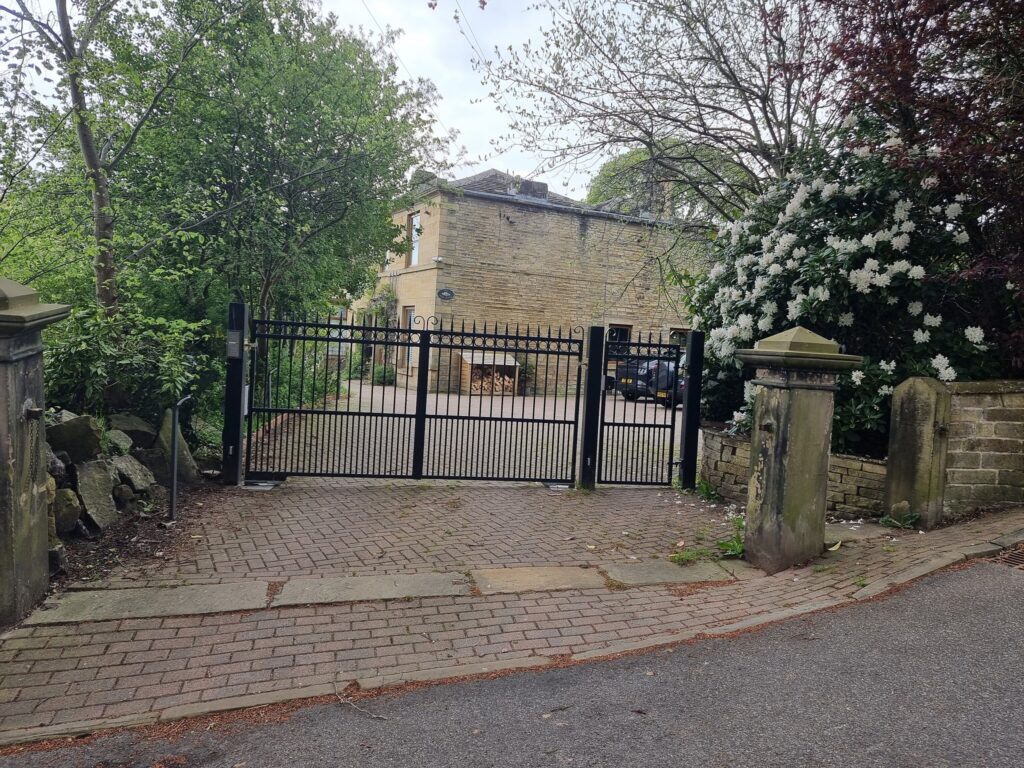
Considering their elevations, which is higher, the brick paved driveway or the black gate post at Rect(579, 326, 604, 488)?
the black gate post at Rect(579, 326, 604, 488)

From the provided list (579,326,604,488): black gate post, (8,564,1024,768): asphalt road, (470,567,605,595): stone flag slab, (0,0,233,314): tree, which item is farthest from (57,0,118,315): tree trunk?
(8,564,1024,768): asphalt road

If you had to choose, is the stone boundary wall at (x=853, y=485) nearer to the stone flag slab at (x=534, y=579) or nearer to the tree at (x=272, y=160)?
the stone flag slab at (x=534, y=579)

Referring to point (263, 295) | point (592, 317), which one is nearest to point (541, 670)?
point (263, 295)

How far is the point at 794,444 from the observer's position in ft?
16.5

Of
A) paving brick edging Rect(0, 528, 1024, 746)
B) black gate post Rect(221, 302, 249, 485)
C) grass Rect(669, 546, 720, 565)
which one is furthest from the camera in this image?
black gate post Rect(221, 302, 249, 485)

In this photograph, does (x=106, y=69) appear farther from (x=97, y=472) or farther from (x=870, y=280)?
(x=870, y=280)

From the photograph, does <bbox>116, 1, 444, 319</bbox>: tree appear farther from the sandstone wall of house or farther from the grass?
the sandstone wall of house

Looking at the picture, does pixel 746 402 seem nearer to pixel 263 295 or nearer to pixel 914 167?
pixel 914 167

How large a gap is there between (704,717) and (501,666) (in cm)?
108

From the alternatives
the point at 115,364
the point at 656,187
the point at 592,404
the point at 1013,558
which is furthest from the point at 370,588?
the point at 656,187

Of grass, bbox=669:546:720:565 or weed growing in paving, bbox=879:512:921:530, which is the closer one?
grass, bbox=669:546:720:565

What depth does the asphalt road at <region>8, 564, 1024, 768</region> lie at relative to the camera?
9.00 ft

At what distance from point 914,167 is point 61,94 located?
26.6 ft

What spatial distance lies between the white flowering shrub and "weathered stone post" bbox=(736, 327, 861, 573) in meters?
1.58
